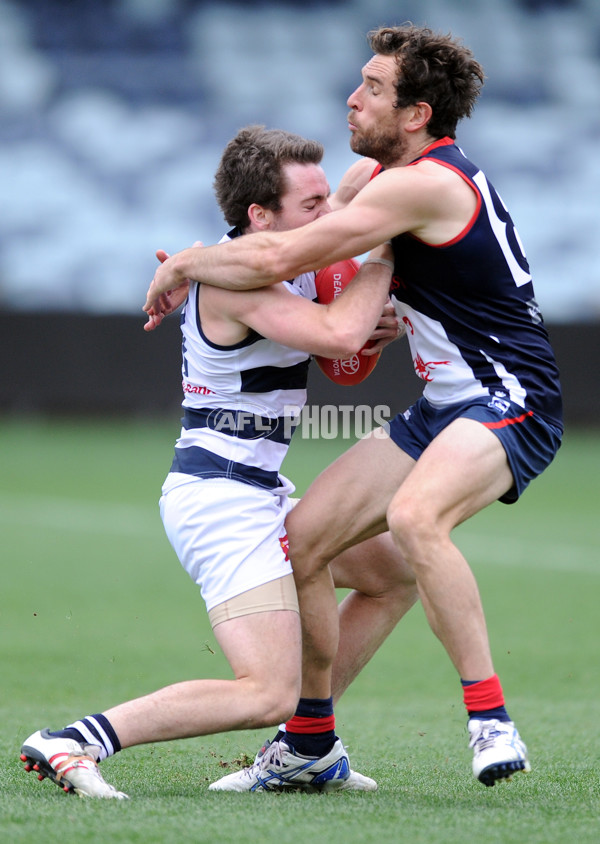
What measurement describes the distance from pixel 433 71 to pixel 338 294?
83cm

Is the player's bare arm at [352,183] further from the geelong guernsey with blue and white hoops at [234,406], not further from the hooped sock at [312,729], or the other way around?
the hooped sock at [312,729]

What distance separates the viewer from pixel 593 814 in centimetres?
344

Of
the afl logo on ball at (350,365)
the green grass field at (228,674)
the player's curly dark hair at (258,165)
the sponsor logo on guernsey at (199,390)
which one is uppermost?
the player's curly dark hair at (258,165)

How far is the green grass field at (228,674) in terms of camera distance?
3.29 m

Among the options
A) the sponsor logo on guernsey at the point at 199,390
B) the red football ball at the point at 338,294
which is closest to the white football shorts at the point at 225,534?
the sponsor logo on guernsey at the point at 199,390

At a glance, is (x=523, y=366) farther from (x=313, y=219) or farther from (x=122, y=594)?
(x=122, y=594)

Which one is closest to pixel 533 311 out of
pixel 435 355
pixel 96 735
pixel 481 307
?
pixel 481 307

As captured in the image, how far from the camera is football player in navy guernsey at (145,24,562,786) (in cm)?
355

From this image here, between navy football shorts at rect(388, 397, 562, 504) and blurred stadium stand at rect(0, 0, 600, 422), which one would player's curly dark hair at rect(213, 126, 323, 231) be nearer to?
navy football shorts at rect(388, 397, 562, 504)

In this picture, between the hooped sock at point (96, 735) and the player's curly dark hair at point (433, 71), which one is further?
the player's curly dark hair at point (433, 71)

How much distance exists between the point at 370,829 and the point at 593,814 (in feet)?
2.40

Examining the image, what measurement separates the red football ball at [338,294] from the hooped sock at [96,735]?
1.44m

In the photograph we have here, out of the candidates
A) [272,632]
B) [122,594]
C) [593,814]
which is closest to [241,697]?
[272,632]

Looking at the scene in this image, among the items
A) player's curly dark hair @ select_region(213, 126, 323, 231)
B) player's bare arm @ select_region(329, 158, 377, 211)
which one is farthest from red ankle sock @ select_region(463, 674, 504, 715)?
player's bare arm @ select_region(329, 158, 377, 211)
